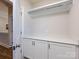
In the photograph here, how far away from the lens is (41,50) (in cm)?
265

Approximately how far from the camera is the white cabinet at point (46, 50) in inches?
76.1

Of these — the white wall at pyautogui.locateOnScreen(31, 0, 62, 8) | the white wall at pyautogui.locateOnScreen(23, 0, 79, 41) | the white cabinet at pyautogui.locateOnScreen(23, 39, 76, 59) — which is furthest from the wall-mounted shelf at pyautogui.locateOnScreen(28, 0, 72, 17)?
the white cabinet at pyautogui.locateOnScreen(23, 39, 76, 59)

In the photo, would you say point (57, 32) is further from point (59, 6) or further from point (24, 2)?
point (24, 2)

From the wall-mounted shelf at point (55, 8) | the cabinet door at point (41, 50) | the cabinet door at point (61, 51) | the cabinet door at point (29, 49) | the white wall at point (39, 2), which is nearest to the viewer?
the cabinet door at point (61, 51)

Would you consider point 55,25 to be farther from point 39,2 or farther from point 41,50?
point 39,2

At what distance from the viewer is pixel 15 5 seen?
1533 mm

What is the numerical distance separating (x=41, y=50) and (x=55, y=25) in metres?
0.72

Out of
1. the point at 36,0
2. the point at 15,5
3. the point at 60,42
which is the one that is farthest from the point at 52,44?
the point at 36,0

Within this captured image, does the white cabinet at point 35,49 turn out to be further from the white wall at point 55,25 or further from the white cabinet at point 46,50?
the white wall at point 55,25

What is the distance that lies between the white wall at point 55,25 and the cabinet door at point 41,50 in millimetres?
230

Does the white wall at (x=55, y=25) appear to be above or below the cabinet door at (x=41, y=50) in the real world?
above

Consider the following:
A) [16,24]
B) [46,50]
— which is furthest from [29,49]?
[16,24]

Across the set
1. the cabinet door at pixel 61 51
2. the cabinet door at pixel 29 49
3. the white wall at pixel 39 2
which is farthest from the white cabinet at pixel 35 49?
the white wall at pixel 39 2

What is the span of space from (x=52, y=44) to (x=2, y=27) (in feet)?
4.38
